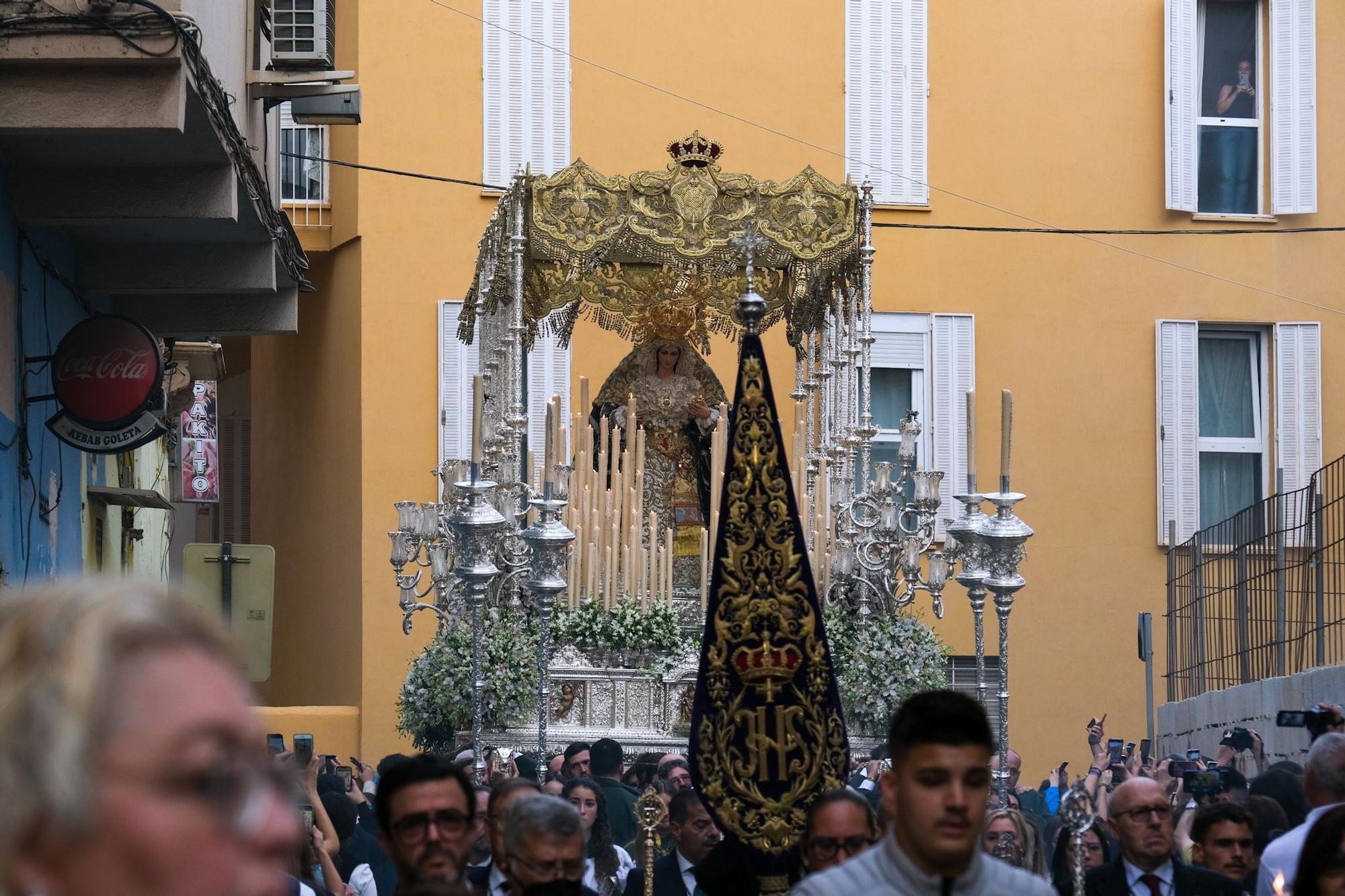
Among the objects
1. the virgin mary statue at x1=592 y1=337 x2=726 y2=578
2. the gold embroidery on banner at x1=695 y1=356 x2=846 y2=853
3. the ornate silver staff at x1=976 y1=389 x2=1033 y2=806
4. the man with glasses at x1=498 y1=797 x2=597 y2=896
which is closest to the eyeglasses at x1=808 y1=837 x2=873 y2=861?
the gold embroidery on banner at x1=695 y1=356 x2=846 y2=853

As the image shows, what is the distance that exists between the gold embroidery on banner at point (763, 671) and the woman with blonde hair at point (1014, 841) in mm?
2232

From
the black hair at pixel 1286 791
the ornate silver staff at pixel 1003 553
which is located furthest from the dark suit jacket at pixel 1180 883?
the ornate silver staff at pixel 1003 553

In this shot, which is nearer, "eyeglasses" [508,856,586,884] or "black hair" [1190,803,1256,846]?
"eyeglasses" [508,856,586,884]

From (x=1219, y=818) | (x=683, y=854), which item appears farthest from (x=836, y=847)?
(x=683, y=854)

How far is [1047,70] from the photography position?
778 inches

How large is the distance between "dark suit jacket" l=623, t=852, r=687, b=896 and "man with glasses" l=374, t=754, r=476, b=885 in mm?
1863

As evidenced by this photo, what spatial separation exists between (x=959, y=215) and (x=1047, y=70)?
162 centimetres

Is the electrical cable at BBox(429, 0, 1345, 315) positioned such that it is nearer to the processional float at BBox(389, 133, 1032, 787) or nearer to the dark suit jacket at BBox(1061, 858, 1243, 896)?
the processional float at BBox(389, 133, 1032, 787)

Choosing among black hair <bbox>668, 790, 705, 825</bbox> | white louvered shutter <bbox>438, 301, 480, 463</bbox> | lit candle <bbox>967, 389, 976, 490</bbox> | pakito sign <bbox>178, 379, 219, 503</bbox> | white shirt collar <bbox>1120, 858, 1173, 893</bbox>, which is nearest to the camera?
white shirt collar <bbox>1120, 858, 1173, 893</bbox>

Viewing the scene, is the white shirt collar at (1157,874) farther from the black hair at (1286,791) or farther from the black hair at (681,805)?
the black hair at (1286,791)

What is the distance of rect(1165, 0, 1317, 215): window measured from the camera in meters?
19.6

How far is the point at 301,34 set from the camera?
13.0 m

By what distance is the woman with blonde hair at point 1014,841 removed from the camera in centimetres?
766

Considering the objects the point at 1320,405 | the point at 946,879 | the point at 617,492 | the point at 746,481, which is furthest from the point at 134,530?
the point at 946,879
